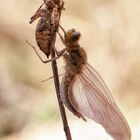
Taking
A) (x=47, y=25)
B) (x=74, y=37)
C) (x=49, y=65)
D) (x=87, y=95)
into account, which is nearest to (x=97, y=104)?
(x=87, y=95)

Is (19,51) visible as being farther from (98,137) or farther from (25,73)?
(98,137)

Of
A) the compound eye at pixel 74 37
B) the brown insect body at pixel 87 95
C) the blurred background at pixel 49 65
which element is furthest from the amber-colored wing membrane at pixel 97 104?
the blurred background at pixel 49 65

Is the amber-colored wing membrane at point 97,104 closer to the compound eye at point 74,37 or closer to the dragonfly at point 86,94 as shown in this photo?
the dragonfly at point 86,94

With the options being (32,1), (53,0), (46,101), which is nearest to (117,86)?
(46,101)

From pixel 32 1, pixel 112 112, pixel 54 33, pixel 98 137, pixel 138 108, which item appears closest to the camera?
pixel 54 33

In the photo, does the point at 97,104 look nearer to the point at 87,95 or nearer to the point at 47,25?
the point at 87,95

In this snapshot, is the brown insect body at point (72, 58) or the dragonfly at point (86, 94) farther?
the brown insect body at point (72, 58)
